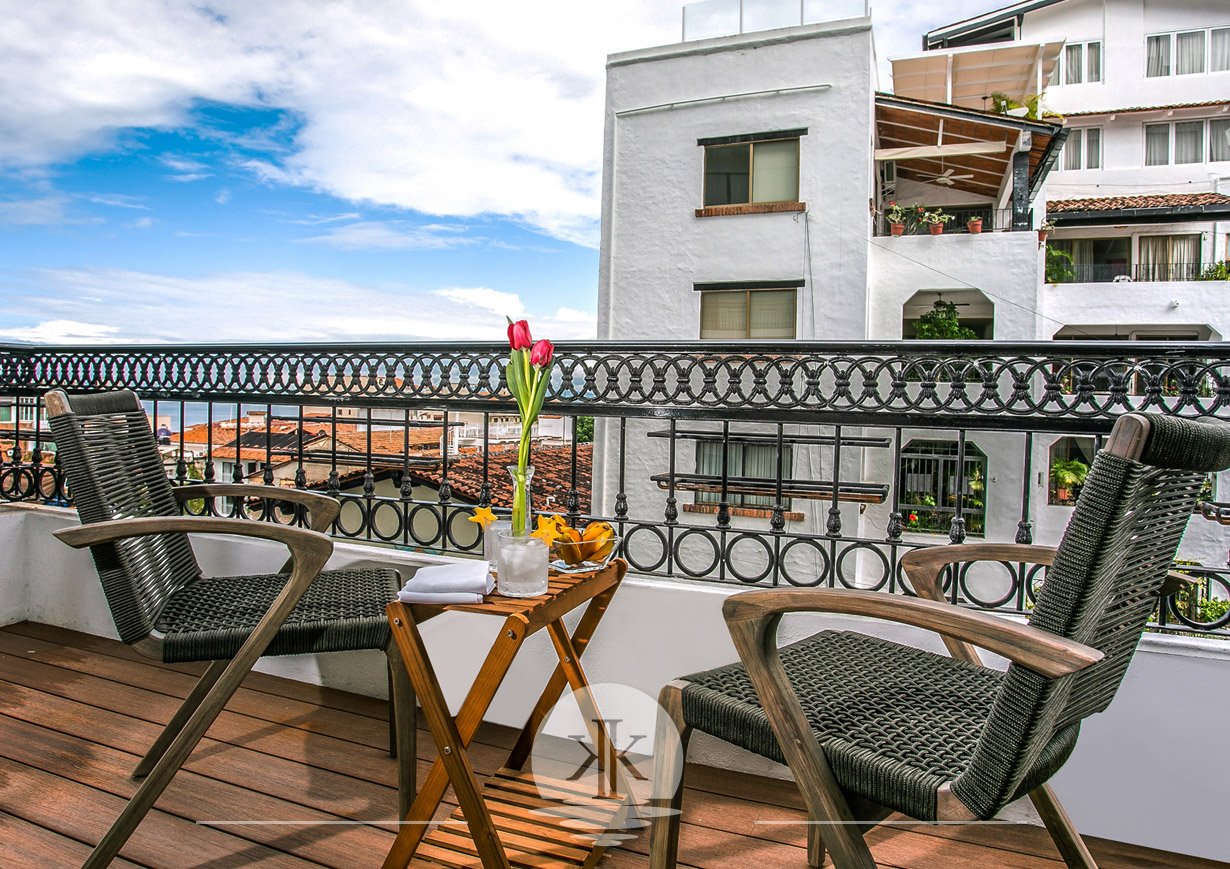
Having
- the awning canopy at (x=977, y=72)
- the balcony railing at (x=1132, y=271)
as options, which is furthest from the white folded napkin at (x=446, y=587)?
the balcony railing at (x=1132, y=271)

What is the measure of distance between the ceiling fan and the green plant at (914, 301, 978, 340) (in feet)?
10.2

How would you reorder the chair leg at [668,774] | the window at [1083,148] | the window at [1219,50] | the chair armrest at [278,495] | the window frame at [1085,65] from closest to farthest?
the chair leg at [668,774] < the chair armrest at [278,495] < the window at [1219,50] < the window at [1083,148] < the window frame at [1085,65]

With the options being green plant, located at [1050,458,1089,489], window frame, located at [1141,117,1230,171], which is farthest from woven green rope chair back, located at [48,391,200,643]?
window frame, located at [1141,117,1230,171]

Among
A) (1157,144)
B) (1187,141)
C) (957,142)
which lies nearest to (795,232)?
(957,142)

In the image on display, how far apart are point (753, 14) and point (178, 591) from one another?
10.2m

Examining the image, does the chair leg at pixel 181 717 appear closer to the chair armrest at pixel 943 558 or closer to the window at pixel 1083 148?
the chair armrest at pixel 943 558

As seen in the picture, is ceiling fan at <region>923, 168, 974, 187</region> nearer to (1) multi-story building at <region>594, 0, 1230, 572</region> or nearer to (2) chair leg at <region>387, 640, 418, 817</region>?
(1) multi-story building at <region>594, 0, 1230, 572</region>

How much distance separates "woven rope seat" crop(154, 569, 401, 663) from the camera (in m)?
1.55

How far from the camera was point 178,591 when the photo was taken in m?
1.88

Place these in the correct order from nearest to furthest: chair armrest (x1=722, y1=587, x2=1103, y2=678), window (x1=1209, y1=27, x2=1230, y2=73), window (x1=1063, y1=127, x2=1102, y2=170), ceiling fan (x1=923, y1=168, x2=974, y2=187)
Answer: chair armrest (x1=722, y1=587, x2=1103, y2=678) < ceiling fan (x1=923, y1=168, x2=974, y2=187) < window (x1=1209, y1=27, x2=1230, y2=73) < window (x1=1063, y1=127, x2=1102, y2=170)

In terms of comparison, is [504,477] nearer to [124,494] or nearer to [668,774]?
[124,494]

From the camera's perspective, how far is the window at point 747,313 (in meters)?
9.73

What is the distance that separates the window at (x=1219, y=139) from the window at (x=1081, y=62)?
2544mm

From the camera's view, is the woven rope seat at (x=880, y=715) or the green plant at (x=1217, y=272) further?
the green plant at (x=1217, y=272)
